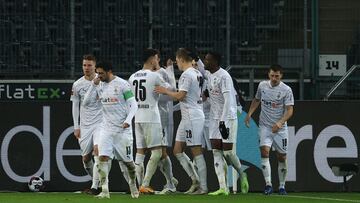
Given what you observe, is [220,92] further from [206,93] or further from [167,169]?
[167,169]

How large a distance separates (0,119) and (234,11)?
6.63 meters

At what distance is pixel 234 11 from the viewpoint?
21406 mm

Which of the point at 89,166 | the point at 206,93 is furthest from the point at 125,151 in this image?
the point at 206,93

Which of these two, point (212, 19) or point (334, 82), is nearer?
point (334, 82)

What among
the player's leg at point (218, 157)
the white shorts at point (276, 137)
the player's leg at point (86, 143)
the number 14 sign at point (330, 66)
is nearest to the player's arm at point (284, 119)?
the white shorts at point (276, 137)

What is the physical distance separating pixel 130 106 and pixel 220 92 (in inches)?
88.3

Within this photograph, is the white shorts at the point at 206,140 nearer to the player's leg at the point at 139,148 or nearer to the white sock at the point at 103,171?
the player's leg at the point at 139,148

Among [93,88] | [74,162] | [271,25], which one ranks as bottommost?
[74,162]

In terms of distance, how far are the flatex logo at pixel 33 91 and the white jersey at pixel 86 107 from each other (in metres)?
3.49

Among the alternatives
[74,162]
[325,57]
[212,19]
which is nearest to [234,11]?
[212,19]

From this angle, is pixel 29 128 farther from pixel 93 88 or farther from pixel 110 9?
pixel 110 9

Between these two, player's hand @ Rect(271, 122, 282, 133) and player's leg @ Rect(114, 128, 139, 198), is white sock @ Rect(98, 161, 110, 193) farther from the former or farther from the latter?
player's hand @ Rect(271, 122, 282, 133)

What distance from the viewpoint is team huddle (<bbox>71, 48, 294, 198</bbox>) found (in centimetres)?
1512

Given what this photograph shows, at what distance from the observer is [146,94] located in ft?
49.8
